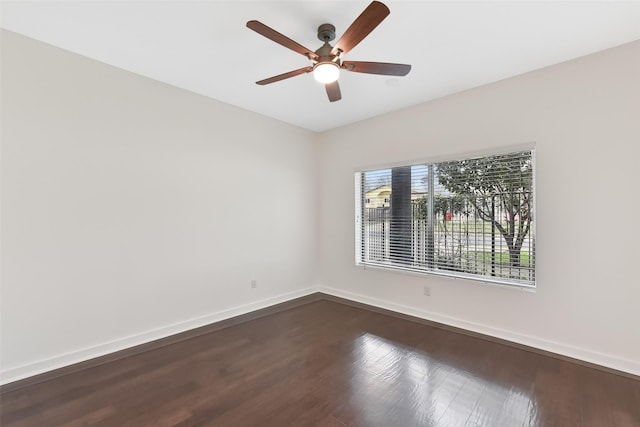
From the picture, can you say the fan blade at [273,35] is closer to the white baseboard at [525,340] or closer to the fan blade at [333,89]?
the fan blade at [333,89]

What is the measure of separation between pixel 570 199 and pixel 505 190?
529 mm

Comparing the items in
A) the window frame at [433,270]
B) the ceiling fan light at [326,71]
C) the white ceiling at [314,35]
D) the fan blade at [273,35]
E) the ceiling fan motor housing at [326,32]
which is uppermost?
the white ceiling at [314,35]


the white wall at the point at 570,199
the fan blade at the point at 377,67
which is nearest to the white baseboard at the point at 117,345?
the white wall at the point at 570,199

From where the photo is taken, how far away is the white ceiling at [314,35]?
6.45 feet

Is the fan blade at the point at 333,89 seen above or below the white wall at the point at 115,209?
above

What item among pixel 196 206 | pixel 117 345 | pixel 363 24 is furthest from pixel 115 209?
pixel 363 24

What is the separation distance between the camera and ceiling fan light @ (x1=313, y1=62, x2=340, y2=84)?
2.09 m

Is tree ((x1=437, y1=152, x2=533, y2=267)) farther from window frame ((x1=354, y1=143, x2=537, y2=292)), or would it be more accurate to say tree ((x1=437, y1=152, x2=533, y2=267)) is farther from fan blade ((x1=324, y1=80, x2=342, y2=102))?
fan blade ((x1=324, y1=80, x2=342, y2=102))

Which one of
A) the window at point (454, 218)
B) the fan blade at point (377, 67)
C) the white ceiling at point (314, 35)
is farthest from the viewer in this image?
the window at point (454, 218)

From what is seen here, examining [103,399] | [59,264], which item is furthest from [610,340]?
[59,264]

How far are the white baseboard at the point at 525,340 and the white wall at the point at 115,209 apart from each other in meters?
1.82

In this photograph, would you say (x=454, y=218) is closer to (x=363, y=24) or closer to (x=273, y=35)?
(x=363, y=24)

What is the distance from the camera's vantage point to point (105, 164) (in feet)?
8.72

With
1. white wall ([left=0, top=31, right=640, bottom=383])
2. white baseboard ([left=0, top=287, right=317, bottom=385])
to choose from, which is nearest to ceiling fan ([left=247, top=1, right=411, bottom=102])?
white wall ([left=0, top=31, right=640, bottom=383])
